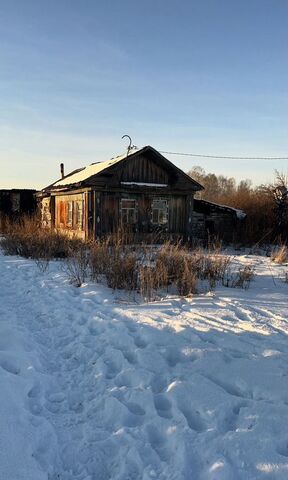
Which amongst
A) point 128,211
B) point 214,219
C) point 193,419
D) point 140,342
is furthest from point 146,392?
point 214,219

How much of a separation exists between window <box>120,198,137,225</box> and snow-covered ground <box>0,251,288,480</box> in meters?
11.5

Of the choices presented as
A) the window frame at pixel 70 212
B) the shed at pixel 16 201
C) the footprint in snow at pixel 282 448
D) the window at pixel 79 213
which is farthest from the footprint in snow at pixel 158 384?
the shed at pixel 16 201

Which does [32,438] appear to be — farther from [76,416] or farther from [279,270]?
[279,270]

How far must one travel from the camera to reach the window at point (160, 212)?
59.7 ft

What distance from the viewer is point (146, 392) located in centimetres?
349

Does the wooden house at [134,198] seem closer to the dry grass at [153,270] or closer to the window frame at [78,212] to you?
the window frame at [78,212]

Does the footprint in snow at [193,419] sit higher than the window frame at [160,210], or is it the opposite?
the window frame at [160,210]

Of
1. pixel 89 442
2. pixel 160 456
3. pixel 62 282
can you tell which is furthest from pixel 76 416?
pixel 62 282

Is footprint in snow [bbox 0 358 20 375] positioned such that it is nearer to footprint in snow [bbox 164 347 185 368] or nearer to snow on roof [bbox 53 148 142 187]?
footprint in snow [bbox 164 347 185 368]

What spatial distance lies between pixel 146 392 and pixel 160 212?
15095 millimetres

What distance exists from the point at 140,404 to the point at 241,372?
1069mm

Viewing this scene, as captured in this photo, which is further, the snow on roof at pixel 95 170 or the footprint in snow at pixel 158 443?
the snow on roof at pixel 95 170

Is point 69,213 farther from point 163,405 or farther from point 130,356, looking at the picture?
point 163,405

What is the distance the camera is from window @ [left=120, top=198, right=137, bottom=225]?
17.4 meters
